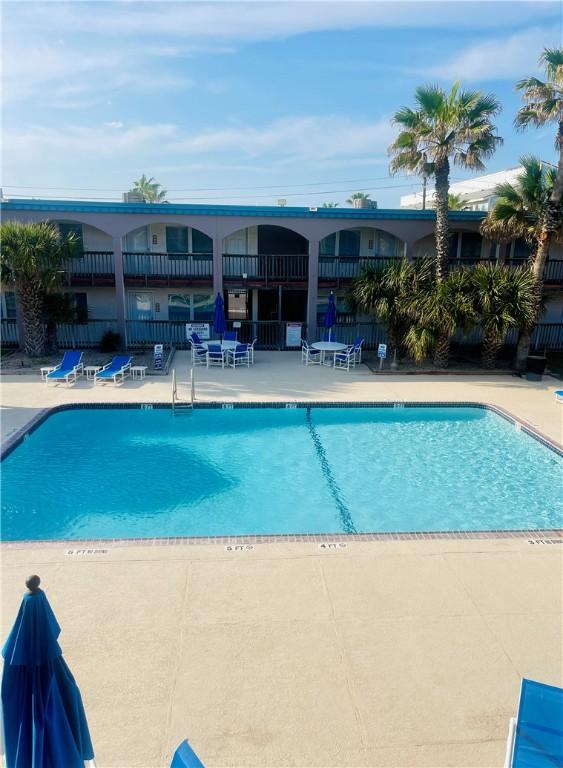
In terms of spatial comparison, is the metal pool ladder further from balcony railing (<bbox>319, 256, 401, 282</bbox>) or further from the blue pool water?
balcony railing (<bbox>319, 256, 401, 282</bbox>)

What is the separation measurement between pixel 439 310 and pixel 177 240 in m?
11.3

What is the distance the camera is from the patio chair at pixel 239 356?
18.6 metres

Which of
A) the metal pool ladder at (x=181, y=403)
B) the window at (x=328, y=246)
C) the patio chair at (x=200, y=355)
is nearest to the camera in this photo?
the metal pool ladder at (x=181, y=403)

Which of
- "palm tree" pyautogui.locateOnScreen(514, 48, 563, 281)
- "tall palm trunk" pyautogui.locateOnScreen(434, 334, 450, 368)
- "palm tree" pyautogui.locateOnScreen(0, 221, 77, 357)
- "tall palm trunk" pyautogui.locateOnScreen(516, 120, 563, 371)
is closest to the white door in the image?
"palm tree" pyautogui.locateOnScreen(0, 221, 77, 357)

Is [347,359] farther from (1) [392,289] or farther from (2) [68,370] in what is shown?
(2) [68,370]

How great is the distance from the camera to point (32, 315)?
58.7 feet

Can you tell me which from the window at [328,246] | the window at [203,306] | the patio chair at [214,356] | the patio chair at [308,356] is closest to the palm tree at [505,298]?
the patio chair at [308,356]

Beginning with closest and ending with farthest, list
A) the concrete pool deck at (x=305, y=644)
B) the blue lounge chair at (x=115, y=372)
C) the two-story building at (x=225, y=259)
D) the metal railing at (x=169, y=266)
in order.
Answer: the concrete pool deck at (x=305, y=644) < the blue lounge chair at (x=115, y=372) < the two-story building at (x=225, y=259) < the metal railing at (x=169, y=266)

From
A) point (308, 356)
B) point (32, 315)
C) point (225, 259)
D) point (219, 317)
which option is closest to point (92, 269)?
point (32, 315)

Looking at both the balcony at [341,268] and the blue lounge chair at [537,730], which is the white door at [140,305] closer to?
the balcony at [341,268]

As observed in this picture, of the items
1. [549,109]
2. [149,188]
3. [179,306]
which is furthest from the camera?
[149,188]

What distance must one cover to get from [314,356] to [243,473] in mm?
9781

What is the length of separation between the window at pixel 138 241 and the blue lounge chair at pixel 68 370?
733cm

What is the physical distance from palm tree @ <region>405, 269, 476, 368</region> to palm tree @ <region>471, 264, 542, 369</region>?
0.33m
